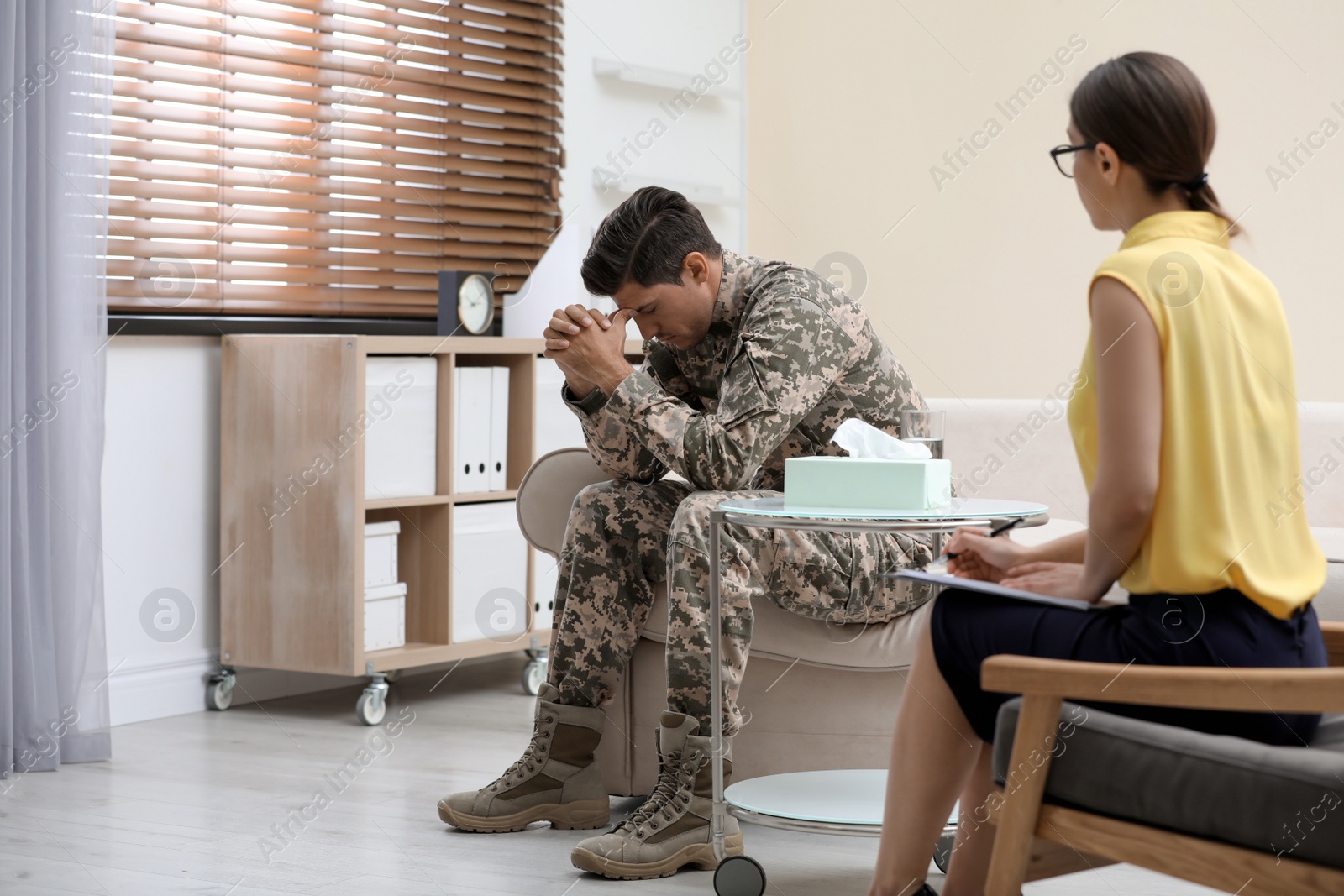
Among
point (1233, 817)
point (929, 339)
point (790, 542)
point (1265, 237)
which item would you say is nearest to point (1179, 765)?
point (1233, 817)

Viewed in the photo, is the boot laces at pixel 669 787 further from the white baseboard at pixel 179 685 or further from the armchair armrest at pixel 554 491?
the white baseboard at pixel 179 685

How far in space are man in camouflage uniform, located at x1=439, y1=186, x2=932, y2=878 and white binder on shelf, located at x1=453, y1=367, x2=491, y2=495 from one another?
94 centimetres

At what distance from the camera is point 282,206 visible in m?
3.09

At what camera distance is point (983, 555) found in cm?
137

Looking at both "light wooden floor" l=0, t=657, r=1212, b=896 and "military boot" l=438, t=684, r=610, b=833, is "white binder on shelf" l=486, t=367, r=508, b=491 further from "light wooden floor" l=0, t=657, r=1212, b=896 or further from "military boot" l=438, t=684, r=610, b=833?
"military boot" l=438, t=684, r=610, b=833

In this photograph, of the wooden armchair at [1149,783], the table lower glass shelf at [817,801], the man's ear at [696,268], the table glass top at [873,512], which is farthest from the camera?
the man's ear at [696,268]

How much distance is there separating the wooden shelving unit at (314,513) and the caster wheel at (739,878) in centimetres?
129

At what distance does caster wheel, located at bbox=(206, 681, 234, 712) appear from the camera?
2924mm

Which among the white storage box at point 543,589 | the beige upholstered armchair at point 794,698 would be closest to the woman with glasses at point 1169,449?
the beige upholstered armchair at point 794,698

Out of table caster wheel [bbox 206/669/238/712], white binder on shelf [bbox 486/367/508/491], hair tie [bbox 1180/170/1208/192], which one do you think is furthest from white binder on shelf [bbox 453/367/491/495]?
hair tie [bbox 1180/170/1208/192]

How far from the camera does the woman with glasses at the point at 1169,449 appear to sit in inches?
43.9

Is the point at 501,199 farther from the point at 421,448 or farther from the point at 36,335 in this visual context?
the point at 36,335

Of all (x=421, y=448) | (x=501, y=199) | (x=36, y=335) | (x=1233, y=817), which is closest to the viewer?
(x=1233, y=817)

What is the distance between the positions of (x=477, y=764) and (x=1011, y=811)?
1518 mm
